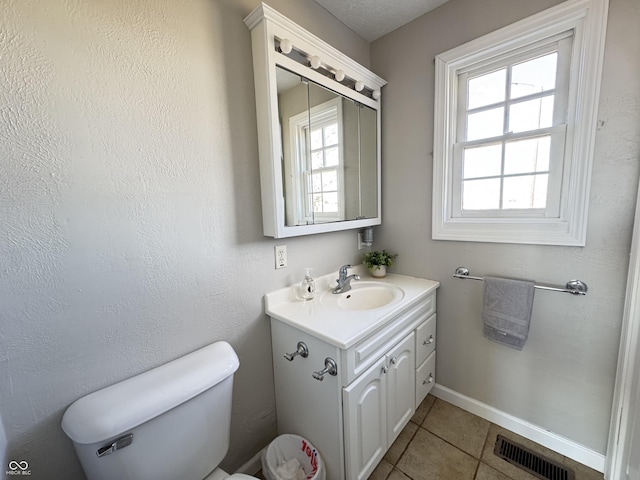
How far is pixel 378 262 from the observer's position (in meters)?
1.74

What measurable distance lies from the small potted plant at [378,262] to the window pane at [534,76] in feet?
3.64

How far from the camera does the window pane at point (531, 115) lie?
1.23m

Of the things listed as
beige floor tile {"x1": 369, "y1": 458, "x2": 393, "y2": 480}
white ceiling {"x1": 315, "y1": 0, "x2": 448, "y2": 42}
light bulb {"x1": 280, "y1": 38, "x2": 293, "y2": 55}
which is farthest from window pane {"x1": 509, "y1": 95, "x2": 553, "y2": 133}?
beige floor tile {"x1": 369, "y1": 458, "x2": 393, "y2": 480}

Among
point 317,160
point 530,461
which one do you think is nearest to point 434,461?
point 530,461

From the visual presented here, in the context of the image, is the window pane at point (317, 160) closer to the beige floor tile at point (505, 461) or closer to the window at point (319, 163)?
the window at point (319, 163)

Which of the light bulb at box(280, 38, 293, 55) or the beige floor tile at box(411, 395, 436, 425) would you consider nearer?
the light bulb at box(280, 38, 293, 55)

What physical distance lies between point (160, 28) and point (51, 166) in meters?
0.61

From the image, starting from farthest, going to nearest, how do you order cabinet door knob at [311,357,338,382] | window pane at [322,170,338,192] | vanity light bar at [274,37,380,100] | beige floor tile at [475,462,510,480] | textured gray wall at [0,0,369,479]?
window pane at [322,170,338,192]
beige floor tile at [475,462,510,480]
vanity light bar at [274,37,380,100]
cabinet door knob at [311,357,338,382]
textured gray wall at [0,0,369,479]

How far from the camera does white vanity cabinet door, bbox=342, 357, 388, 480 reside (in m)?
1.03

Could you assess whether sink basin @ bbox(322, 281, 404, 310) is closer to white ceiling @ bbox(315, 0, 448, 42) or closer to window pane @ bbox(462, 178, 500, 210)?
window pane @ bbox(462, 178, 500, 210)

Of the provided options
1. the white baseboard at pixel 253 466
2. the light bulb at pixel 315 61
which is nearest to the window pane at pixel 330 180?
the light bulb at pixel 315 61

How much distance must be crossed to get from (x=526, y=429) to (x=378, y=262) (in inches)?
47.7

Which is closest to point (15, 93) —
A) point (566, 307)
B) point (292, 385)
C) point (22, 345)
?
point (22, 345)

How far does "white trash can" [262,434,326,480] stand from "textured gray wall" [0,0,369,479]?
0.57 feet
